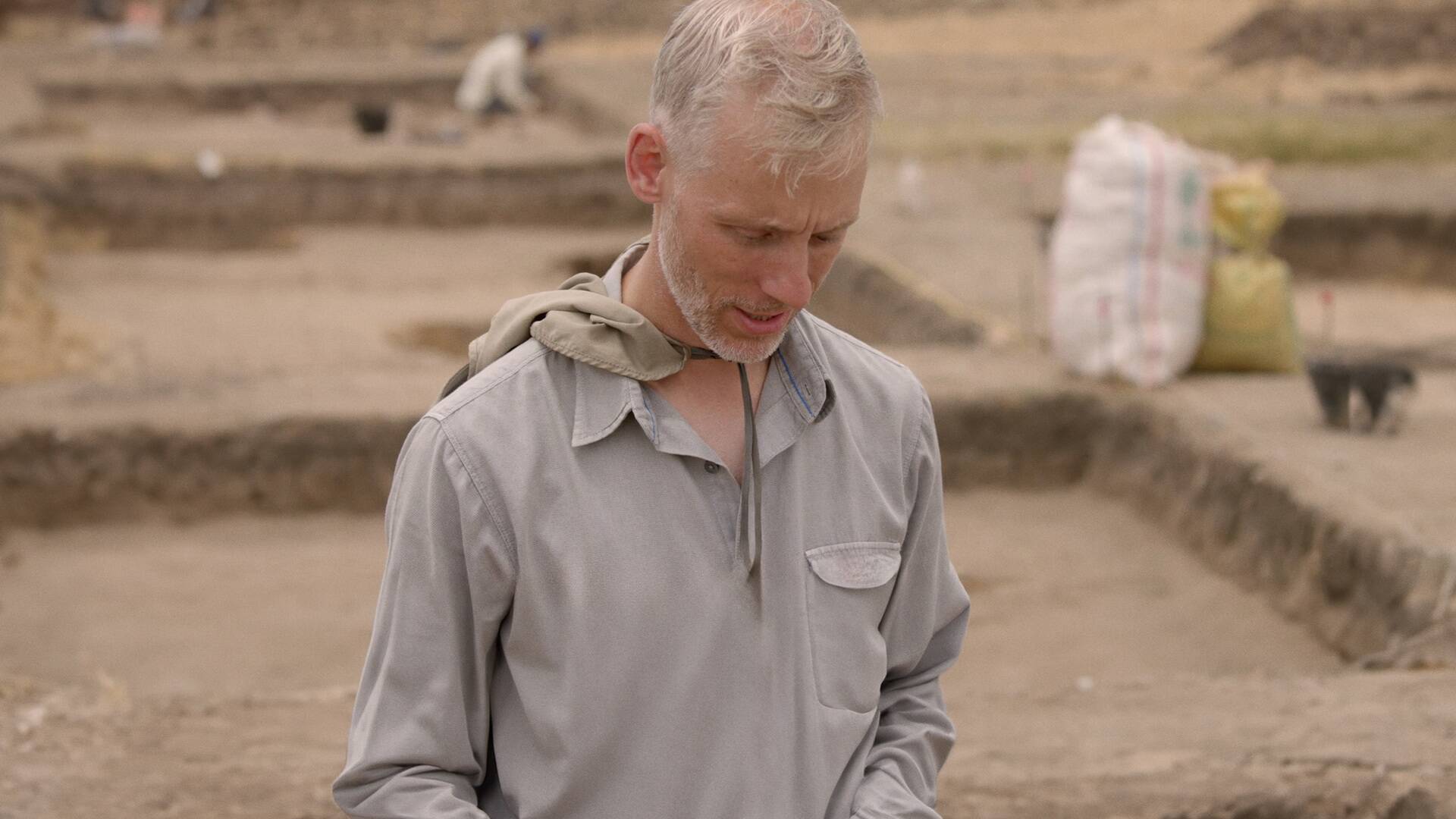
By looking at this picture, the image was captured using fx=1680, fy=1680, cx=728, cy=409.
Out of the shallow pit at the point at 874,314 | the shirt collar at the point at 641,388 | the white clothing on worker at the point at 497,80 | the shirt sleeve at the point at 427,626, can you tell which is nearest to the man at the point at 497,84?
the white clothing on worker at the point at 497,80

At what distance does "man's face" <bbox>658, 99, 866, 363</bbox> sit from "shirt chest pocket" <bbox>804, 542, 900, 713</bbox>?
0.75 feet

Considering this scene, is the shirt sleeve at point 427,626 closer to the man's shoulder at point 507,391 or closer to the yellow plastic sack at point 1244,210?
the man's shoulder at point 507,391

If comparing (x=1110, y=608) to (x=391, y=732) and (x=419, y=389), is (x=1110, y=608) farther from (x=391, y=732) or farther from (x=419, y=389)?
(x=391, y=732)

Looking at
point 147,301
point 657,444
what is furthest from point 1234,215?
point 147,301

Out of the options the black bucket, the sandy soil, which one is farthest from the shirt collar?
the black bucket

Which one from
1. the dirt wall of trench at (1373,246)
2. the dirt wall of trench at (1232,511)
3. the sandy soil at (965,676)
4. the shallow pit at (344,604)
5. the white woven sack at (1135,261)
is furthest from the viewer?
the dirt wall of trench at (1373,246)

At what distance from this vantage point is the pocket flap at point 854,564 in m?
1.73

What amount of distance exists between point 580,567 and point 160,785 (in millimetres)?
1645

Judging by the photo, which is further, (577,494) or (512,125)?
(512,125)

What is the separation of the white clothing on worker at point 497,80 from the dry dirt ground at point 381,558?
446 centimetres

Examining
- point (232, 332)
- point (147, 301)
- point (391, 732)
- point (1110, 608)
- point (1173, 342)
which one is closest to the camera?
point (391, 732)

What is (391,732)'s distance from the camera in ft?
5.28

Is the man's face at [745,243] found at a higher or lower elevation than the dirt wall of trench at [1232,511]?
higher

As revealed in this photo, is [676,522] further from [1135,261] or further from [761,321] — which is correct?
[1135,261]
